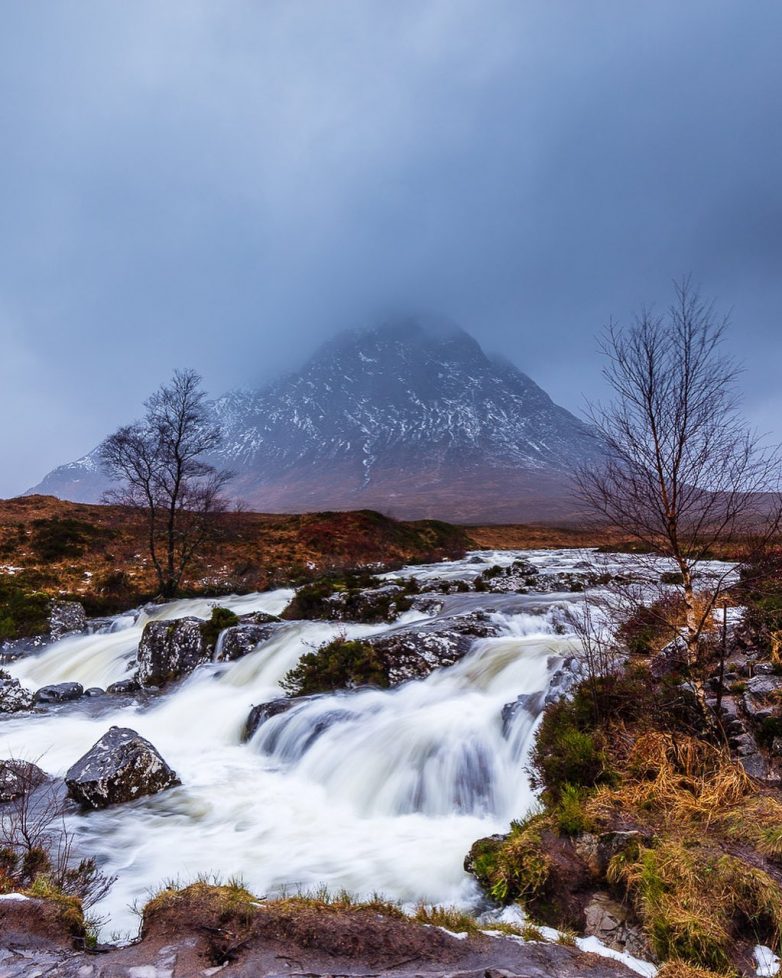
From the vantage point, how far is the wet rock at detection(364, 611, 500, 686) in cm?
1142

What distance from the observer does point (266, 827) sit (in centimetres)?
736

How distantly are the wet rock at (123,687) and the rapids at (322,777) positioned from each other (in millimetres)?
1105

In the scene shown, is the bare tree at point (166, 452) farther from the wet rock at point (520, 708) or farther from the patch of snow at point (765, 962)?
the patch of snow at point (765, 962)

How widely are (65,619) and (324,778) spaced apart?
53.5 feet

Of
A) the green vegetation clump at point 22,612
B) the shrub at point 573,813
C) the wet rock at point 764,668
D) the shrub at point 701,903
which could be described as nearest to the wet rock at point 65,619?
the green vegetation clump at point 22,612

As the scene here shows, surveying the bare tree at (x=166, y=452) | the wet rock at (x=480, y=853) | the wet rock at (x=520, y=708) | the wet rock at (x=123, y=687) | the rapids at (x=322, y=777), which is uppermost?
the bare tree at (x=166, y=452)

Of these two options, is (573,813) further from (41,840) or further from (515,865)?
(41,840)

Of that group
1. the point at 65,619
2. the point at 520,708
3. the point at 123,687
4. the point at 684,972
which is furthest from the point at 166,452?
the point at 684,972

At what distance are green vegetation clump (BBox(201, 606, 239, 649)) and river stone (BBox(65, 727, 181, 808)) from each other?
6794 millimetres

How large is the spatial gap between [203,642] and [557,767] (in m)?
11.8

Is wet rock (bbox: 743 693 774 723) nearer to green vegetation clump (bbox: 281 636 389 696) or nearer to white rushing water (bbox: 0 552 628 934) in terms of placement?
white rushing water (bbox: 0 552 628 934)

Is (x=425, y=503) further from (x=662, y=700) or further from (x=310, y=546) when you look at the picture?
(x=662, y=700)

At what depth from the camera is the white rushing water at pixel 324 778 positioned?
6.28 m

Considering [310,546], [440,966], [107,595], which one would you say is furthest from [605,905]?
[310,546]
